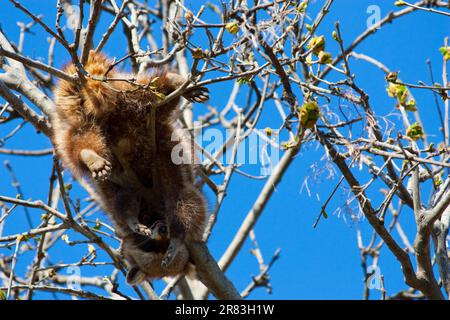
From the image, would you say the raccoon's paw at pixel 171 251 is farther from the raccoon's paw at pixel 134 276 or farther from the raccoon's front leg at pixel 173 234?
the raccoon's paw at pixel 134 276

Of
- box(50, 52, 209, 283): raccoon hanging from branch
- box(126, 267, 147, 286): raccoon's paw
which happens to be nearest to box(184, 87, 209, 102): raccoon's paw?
box(50, 52, 209, 283): raccoon hanging from branch

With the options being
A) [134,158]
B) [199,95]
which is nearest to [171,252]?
[134,158]

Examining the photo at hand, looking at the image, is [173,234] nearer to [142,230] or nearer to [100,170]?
[142,230]

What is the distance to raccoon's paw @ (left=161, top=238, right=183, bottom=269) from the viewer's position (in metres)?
5.01

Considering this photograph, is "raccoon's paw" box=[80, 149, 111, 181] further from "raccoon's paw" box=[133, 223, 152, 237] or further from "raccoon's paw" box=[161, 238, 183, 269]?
"raccoon's paw" box=[161, 238, 183, 269]

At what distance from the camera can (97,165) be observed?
4.57 meters

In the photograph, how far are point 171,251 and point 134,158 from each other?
2.73 feet

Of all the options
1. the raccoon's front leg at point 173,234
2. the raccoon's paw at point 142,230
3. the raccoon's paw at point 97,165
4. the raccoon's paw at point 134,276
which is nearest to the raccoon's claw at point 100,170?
the raccoon's paw at point 97,165

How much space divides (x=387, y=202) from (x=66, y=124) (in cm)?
265

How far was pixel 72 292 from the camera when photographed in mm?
4914

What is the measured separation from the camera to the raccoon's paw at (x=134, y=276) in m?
5.32

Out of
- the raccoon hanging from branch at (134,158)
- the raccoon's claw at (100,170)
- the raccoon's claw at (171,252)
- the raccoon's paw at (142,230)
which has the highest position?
the raccoon hanging from branch at (134,158)

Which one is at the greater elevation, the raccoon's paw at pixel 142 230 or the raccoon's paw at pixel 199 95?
the raccoon's paw at pixel 199 95
